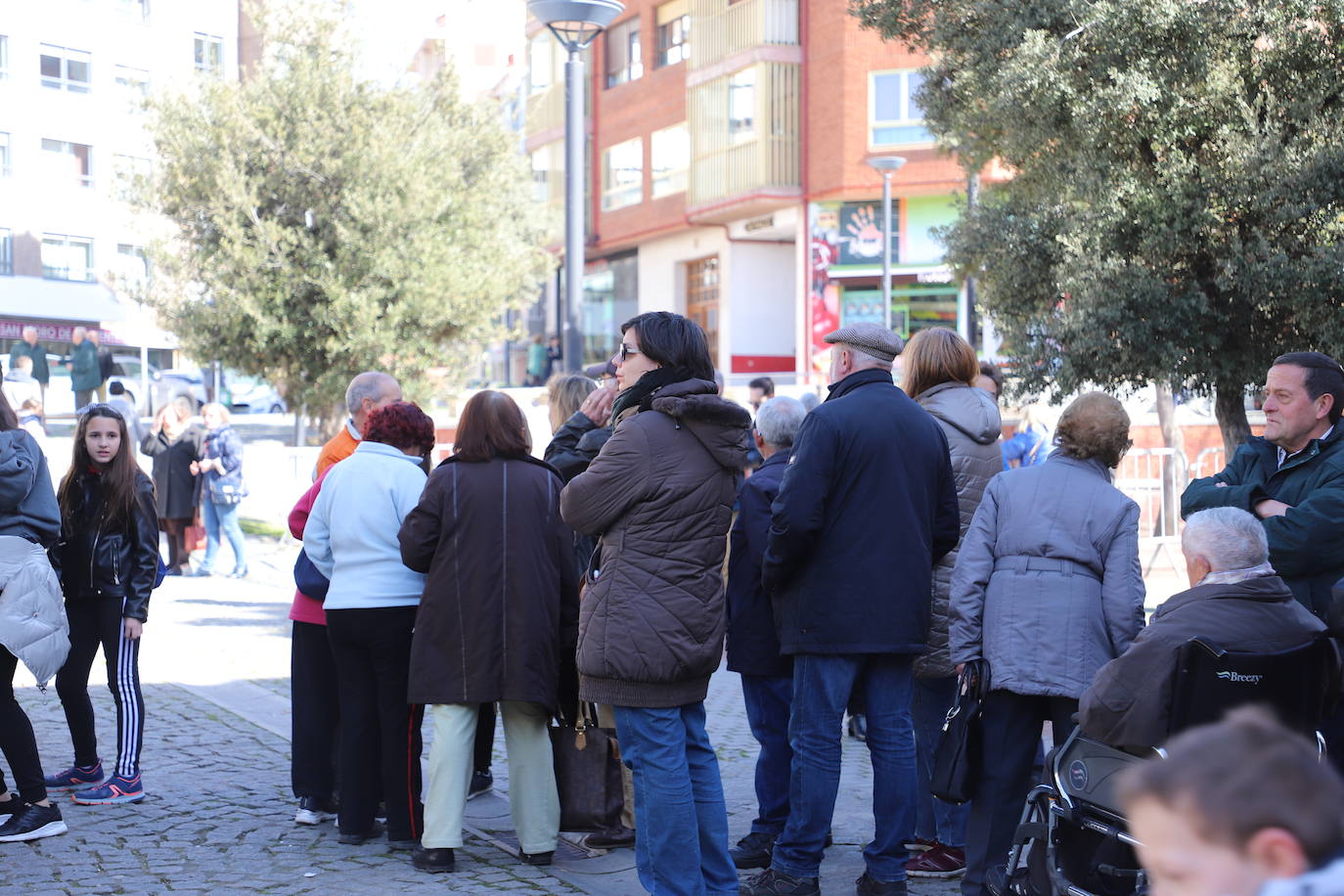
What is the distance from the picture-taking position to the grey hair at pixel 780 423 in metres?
6.14

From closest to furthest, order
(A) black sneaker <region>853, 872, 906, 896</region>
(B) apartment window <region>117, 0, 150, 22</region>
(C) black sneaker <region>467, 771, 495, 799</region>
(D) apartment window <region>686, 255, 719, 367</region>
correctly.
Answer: (A) black sneaker <region>853, 872, 906, 896</region> → (C) black sneaker <region>467, 771, 495, 799</region> → (D) apartment window <region>686, 255, 719, 367</region> → (B) apartment window <region>117, 0, 150, 22</region>

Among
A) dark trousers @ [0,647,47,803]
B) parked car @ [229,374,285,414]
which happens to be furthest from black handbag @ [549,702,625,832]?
parked car @ [229,374,285,414]

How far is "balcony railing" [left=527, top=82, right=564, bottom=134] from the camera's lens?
39.0 m

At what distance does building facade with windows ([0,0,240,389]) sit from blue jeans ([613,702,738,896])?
50713 mm

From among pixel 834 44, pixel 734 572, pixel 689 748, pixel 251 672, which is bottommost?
pixel 251 672

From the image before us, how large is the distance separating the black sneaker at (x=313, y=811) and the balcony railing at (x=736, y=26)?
1093 inches

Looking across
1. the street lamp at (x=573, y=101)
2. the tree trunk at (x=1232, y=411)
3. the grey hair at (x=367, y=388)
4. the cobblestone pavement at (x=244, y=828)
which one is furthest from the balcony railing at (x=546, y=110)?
the grey hair at (x=367, y=388)

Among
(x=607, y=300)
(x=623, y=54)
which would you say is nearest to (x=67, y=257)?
(x=607, y=300)

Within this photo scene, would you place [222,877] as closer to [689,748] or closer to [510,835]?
[510,835]

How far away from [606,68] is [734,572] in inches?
1370

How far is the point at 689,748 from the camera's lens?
4.92m

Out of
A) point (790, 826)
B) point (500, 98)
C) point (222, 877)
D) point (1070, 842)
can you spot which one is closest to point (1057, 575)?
point (1070, 842)

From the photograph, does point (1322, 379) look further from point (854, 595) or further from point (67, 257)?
point (67, 257)

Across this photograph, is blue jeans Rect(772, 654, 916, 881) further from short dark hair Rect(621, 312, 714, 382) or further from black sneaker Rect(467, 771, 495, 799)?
black sneaker Rect(467, 771, 495, 799)
